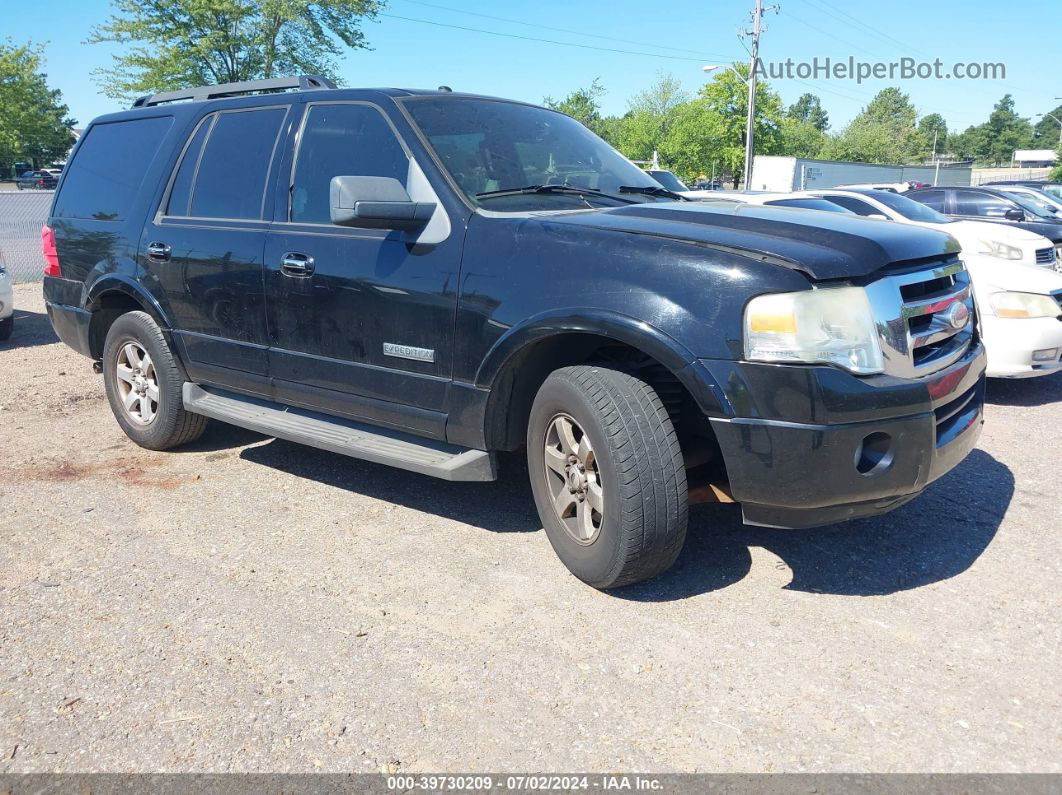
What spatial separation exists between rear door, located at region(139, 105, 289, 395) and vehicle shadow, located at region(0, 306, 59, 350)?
17.5ft

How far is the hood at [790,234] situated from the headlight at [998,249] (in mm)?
5277

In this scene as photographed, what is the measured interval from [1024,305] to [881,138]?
96.9 meters

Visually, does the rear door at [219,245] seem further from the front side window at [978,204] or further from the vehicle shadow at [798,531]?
the front side window at [978,204]

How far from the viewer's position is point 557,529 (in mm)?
3541

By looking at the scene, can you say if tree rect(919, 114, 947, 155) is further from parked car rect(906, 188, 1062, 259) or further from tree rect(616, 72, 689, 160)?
parked car rect(906, 188, 1062, 259)

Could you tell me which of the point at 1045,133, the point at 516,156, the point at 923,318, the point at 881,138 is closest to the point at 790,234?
the point at 923,318

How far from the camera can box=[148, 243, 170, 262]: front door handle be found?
15.8 feet

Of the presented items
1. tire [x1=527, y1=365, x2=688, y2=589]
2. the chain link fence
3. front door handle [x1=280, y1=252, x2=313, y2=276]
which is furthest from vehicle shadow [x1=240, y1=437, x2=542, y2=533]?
the chain link fence

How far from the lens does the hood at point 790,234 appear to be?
9.63 ft

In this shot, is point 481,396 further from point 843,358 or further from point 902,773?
point 902,773

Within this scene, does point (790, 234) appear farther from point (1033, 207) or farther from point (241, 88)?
point (1033, 207)

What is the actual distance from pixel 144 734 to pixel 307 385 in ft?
6.56

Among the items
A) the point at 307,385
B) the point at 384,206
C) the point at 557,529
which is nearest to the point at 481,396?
the point at 557,529

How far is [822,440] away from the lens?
2842 millimetres
